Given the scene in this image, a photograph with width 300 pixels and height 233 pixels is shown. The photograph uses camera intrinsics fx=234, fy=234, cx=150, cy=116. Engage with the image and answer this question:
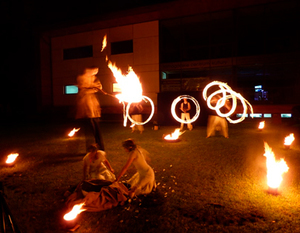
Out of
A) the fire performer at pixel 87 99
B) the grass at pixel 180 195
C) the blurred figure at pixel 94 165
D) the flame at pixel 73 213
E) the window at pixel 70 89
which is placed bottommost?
the grass at pixel 180 195

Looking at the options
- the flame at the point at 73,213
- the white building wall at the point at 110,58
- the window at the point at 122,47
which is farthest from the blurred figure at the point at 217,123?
the window at the point at 122,47

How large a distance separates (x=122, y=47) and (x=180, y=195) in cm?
1805

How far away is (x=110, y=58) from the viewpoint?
21.0m

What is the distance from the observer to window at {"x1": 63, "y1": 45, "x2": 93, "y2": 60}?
22.0 m

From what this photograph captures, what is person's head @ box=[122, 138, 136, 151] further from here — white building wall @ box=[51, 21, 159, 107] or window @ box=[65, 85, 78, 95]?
window @ box=[65, 85, 78, 95]

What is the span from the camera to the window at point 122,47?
20344mm

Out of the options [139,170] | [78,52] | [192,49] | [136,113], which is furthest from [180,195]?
[78,52]

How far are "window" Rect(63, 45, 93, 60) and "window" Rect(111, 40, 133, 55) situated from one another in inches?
95.0

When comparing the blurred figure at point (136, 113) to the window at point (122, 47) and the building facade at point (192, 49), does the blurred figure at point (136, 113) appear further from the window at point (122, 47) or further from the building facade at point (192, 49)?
the window at point (122, 47)

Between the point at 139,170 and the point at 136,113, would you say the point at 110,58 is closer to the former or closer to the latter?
the point at 136,113

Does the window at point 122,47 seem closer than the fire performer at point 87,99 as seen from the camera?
No

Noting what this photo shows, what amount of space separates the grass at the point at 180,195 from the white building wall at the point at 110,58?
12454 millimetres

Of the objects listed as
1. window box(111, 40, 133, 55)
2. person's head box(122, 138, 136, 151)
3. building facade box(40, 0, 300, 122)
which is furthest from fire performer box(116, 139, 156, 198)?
window box(111, 40, 133, 55)

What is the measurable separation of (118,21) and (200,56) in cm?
766
